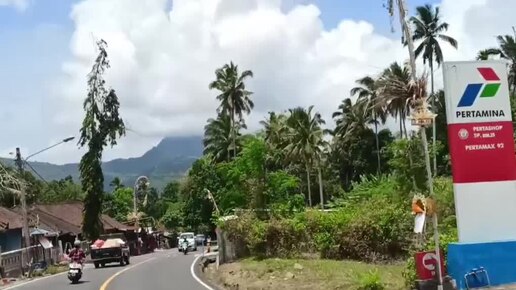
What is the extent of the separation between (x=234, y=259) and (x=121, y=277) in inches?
207

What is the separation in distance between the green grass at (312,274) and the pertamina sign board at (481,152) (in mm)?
2549

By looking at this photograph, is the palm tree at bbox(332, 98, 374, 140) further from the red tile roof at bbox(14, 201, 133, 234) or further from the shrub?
the shrub

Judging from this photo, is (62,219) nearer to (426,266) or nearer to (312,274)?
(312,274)

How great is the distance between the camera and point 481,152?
15.0 metres

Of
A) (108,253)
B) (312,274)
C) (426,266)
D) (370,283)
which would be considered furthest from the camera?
(108,253)

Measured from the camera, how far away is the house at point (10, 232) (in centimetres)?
4366

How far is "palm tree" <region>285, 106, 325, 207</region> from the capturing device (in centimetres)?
7050

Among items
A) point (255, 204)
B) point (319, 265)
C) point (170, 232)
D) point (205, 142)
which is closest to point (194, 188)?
point (205, 142)

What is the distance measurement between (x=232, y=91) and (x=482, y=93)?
58820 mm

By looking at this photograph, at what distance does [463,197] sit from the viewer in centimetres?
1495

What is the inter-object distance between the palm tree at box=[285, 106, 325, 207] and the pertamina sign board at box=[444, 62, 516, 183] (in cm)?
5460

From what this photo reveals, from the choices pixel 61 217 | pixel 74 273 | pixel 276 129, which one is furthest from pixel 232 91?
pixel 74 273

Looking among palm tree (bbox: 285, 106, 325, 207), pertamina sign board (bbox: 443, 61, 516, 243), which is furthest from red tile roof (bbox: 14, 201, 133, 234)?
pertamina sign board (bbox: 443, 61, 516, 243)

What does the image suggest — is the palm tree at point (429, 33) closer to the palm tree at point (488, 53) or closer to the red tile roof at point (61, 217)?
the palm tree at point (488, 53)
